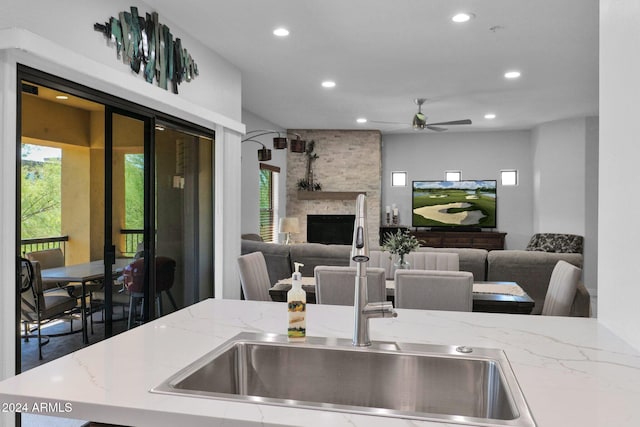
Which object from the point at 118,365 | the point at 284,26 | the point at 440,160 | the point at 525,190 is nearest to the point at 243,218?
the point at 284,26

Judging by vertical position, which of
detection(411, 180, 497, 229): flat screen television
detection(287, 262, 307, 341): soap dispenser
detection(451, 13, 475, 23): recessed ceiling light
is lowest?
detection(287, 262, 307, 341): soap dispenser

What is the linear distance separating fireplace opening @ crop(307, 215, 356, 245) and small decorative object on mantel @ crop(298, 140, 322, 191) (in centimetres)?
54

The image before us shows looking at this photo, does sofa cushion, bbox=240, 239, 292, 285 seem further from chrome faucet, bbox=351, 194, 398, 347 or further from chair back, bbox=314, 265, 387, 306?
chrome faucet, bbox=351, 194, 398, 347

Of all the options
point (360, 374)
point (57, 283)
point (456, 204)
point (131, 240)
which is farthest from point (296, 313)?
point (456, 204)

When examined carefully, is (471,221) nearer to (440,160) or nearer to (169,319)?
(440,160)

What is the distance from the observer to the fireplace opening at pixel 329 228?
893 centimetres

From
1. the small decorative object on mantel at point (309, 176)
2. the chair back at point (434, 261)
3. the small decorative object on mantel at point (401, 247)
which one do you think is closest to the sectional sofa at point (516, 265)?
the chair back at point (434, 261)

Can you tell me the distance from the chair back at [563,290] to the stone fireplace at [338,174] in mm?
5649

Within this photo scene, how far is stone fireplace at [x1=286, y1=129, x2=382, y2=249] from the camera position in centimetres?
897

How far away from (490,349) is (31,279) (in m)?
3.42

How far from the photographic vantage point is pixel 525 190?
29.6 ft

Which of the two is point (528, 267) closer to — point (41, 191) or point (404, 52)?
point (404, 52)

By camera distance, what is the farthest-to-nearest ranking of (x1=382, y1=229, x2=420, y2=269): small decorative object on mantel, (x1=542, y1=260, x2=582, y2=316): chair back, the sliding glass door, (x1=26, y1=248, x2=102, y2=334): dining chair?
(x1=26, y1=248, x2=102, y2=334): dining chair, (x1=382, y1=229, x2=420, y2=269): small decorative object on mantel, the sliding glass door, (x1=542, y1=260, x2=582, y2=316): chair back

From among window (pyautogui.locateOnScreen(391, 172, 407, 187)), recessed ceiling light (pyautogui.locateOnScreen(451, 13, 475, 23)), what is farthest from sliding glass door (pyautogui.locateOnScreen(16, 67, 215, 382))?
window (pyautogui.locateOnScreen(391, 172, 407, 187))
